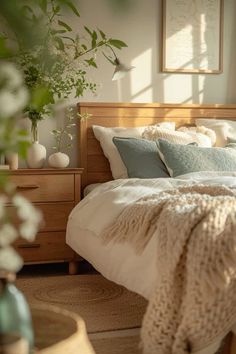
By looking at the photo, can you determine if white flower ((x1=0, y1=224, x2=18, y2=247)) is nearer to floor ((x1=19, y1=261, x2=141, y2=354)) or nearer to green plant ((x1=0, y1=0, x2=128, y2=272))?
green plant ((x1=0, y1=0, x2=128, y2=272))

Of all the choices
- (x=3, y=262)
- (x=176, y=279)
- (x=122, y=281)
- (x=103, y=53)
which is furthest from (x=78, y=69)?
(x=3, y=262)

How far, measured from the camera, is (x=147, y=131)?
3795mm

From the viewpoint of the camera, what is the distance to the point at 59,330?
3.17 feet

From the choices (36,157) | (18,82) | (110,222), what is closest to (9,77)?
(18,82)

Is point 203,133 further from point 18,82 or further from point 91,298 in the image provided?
point 18,82

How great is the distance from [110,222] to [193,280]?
2.62 ft

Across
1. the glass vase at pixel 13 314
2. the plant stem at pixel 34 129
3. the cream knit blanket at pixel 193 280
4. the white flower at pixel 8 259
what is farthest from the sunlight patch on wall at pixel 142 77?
the white flower at pixel 8 259

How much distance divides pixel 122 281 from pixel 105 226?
0.32m

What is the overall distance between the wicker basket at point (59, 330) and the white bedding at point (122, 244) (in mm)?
839

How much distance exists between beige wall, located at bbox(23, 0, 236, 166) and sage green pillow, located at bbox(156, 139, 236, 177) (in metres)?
0.84

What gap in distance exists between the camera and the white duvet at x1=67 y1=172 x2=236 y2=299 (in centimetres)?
206

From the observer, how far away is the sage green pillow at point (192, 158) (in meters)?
3.29

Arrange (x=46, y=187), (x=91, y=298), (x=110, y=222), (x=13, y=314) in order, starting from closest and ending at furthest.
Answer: (x=13, y=314)
(x=110, y=222)
(x=91, y=298)
(x=46, y=187)

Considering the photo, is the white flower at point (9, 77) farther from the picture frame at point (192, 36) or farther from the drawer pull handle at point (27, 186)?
the picture frame at point (192, 36)
